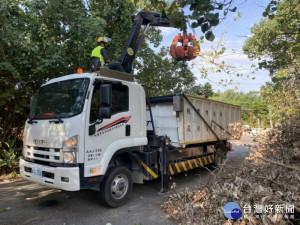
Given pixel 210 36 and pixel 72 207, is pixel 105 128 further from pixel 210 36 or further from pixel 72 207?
pixel 210 36

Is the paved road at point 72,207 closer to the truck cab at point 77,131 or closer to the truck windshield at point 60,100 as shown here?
the truck cab at point 77,131

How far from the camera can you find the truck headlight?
3.82m

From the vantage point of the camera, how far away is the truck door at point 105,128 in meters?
4.02

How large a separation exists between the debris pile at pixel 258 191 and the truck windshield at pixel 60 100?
239 cm

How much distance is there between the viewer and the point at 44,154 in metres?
4.11

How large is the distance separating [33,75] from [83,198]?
3.69m

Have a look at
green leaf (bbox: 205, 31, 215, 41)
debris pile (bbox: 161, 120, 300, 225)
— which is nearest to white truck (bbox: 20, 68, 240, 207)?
debris pile (bbox: 161, 120, 300, 225)

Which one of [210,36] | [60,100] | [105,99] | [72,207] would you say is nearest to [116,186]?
[72,207]

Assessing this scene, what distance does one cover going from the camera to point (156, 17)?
253 inches

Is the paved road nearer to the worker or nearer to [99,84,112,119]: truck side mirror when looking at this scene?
[99,84,112,119]: truck side mirror

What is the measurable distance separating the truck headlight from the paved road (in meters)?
1.04

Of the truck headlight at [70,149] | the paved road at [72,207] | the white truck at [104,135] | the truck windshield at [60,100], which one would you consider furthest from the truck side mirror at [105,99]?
the paved road at [72,207]

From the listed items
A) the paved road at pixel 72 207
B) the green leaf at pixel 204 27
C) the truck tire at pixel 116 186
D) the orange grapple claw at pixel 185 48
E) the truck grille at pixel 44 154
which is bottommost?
the paved road at pixel 72 207

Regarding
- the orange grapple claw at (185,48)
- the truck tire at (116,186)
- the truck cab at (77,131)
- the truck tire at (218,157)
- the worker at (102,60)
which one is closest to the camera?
the truck cab at (77,131)
